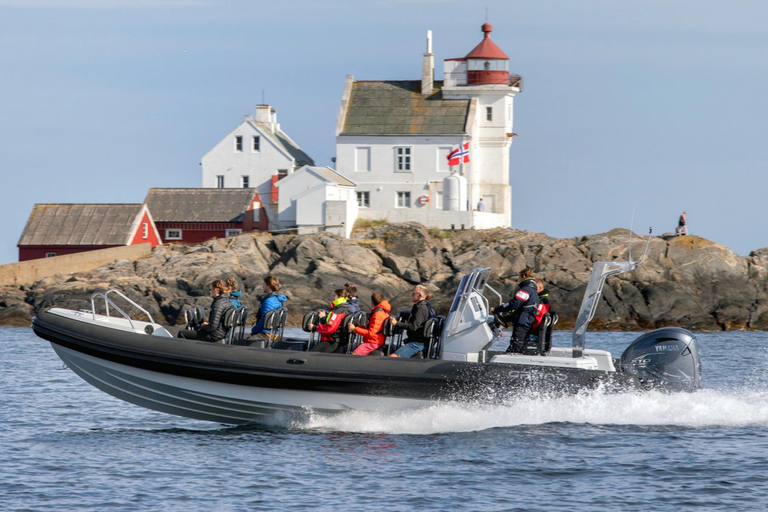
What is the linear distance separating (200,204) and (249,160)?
348 centimetres

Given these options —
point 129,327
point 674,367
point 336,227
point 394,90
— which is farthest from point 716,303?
point 129,327

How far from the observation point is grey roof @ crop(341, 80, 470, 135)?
44.4m

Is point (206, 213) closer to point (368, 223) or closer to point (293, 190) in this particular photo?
point (293, 190)

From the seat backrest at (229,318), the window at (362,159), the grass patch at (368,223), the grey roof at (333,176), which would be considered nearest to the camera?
the seat backrest at (229,318)

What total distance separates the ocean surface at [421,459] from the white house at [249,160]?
1314 inches

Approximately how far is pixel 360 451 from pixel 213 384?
1883 mm

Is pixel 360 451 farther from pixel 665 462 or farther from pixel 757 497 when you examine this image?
pixel 757 497

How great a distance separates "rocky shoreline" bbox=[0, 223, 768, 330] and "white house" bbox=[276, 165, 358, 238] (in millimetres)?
2772

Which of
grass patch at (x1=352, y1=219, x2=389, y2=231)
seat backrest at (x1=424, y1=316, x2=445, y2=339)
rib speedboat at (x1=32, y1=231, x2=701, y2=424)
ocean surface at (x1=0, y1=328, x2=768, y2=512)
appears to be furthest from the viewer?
grass patch at (x1=352, y1=219, x2=389, y2=231)

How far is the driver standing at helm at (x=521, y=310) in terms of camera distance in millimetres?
10875

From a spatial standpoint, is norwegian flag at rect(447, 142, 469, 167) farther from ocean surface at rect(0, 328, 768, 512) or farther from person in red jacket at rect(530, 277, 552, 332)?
person in red jacket at rect(530, 277, 552, 332)

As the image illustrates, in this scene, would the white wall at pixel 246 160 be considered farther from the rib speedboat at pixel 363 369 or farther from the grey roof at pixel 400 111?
the rib speedboat at pixel 363 369

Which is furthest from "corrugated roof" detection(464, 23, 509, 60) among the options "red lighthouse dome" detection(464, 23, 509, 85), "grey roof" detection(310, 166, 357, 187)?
"grey roof" detection(310, 166, 357, 187)

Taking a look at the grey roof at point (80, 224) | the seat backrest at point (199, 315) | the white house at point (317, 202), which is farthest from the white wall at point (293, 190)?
the seat backrest at point (199, 315)
